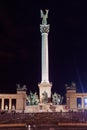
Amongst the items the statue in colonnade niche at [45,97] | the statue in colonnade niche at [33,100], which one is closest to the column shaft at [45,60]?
the statue in colonnade niche at [45,97]

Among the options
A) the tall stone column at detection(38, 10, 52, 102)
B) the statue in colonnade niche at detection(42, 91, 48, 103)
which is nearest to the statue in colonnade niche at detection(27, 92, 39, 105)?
the tall stone column at detection(38, 10, 52, 102)

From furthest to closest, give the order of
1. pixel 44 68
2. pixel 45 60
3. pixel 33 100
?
pixel 45 60
pixel 44 68
pixel 33 100

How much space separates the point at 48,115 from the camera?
6744 cm

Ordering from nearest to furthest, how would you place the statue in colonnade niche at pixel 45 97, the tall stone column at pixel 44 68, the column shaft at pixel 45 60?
1. the statue in colonnade niche at pixel 45 97
2. the tall stone column at pixel 44 68
3. the column shaft at pixel 45 60

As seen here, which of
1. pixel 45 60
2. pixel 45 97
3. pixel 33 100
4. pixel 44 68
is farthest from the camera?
pixel 45 60

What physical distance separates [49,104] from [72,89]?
23.4 ft

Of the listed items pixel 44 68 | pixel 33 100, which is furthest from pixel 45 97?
pixel 44 68

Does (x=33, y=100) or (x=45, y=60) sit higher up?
(x=45, y=60)

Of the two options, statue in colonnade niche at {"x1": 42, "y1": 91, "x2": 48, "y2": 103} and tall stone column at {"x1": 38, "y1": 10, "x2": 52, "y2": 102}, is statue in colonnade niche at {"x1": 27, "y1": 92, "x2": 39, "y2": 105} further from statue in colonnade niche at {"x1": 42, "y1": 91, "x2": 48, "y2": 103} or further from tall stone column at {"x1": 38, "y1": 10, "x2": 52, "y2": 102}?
statue in colonnade niche at {"x1": 42, "y1": 91, "x2": 48, "y2": 103}

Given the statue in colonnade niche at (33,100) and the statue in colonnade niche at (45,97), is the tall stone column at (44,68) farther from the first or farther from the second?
the statue in colonnade niche at (33,100)

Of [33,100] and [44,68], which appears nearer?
[33,100]

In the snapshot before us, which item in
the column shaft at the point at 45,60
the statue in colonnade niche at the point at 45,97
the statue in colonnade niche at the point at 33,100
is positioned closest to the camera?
the statue in colonnade niche at the point at 45,97

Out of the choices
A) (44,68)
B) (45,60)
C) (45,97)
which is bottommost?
(45,97)

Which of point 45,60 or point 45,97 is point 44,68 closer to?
point 45,60
